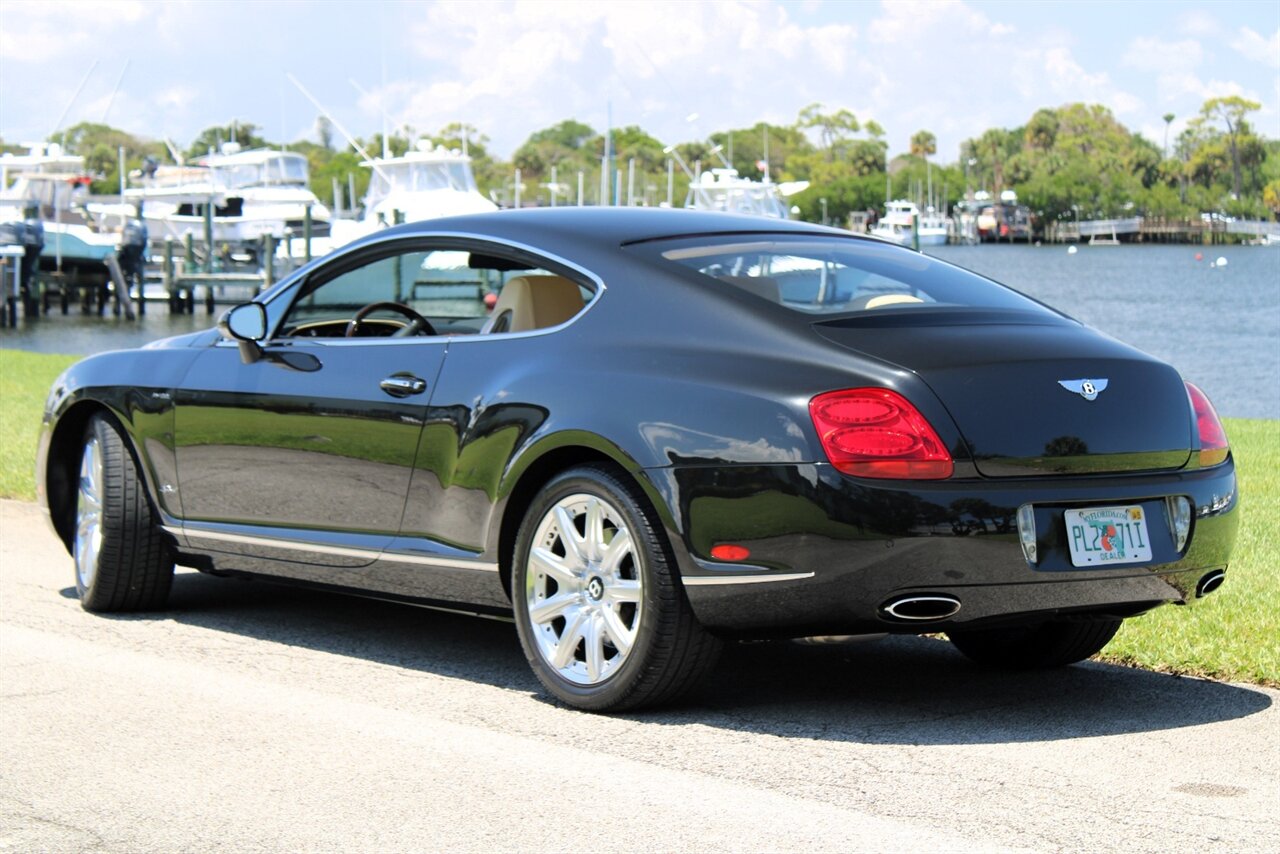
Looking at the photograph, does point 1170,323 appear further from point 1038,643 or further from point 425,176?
point 1038,643

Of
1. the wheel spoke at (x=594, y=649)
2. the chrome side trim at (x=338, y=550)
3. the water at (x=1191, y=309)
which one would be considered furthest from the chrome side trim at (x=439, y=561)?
the water at (x=1191, y=309)

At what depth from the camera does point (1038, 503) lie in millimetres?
5023

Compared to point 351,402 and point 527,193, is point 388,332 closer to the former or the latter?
point 351,402

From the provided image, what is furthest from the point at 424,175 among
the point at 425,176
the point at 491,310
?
the point at 491,310

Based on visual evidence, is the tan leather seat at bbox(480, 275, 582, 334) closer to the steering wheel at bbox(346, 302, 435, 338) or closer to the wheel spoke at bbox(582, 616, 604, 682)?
the steering wheel at bbox(346, 302, 435, 338)

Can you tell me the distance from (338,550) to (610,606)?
1.31 metres

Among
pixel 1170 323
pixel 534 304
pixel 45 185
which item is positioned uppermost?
pixel 45 185

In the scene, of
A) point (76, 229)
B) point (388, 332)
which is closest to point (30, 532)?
point (388, 332)

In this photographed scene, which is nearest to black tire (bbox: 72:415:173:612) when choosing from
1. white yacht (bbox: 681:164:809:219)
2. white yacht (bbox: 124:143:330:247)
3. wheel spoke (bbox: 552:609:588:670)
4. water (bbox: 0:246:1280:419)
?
wheel spoke (bbox: 552:609:588:670)

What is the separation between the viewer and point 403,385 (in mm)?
6035

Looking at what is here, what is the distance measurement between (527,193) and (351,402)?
524ft

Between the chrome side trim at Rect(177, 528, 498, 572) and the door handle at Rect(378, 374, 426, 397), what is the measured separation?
526 millimetres

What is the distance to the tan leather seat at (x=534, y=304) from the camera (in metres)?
5.92

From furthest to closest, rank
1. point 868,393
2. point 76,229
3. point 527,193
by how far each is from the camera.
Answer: point 527,193, point 76,229, point 868,393
